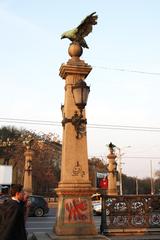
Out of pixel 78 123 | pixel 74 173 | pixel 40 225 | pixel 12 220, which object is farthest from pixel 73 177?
pixel 40 225

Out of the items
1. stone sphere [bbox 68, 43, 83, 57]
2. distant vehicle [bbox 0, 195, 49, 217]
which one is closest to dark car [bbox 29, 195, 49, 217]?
distant vehicle [bbox 0, 195, 49, 217]

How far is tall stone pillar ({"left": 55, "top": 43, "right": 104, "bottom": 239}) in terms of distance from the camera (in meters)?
10.3

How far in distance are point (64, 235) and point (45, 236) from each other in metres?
0.69

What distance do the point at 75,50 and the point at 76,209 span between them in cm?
434

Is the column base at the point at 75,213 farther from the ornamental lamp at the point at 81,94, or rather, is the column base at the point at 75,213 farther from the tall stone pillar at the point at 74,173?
the ornamental lamp at the point at 81,94

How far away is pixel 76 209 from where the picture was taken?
10367 mm

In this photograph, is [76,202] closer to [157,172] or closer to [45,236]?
[45,236]

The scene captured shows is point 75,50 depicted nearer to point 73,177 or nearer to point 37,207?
point 73,177

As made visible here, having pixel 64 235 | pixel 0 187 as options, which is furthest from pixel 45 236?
pixel 0 187

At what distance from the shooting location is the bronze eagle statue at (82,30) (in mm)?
11602

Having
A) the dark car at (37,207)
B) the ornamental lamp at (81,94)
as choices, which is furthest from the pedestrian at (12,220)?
the dark car at (37,207)

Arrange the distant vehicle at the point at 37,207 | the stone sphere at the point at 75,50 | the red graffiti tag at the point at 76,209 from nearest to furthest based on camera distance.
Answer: the red graffiti tag at the point at 76,209 < the stone sphere at the point at 75,50 < the distant vehicle at the point at 37,207

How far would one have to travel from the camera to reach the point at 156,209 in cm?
1268

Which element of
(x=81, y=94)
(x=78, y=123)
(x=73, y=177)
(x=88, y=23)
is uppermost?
(x=88, y=23)
